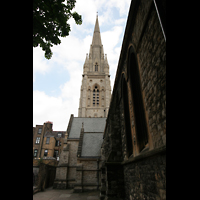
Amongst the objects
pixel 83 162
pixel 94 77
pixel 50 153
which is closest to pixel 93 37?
pixel 94 77

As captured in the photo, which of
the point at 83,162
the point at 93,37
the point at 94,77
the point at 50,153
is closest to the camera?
the point at 83,162

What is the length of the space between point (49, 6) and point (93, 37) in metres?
61.7

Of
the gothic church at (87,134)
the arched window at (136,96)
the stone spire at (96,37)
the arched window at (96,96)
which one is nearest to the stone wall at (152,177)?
the arched window at (136,96)

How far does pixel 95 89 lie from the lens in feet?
139

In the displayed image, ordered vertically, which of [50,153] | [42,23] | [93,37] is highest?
[93,37]

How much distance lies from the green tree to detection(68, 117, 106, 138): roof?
22628 millimetres

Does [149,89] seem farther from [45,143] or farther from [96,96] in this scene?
[45,143]

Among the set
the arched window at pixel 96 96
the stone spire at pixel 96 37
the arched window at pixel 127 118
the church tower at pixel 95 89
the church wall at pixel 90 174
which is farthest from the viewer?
the stone spire at pixel 96 37

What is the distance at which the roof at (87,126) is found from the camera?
26.6 metres

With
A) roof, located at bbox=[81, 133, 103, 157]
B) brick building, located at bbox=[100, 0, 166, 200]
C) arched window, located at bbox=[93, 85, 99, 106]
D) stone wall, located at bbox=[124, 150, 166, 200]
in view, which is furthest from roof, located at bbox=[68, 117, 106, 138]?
stone wall, located at bbox=[124, 150, 166, 200]

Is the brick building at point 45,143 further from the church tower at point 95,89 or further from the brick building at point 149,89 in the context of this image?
the brick building at point 149,89

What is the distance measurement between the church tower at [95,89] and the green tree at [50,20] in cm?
3338
